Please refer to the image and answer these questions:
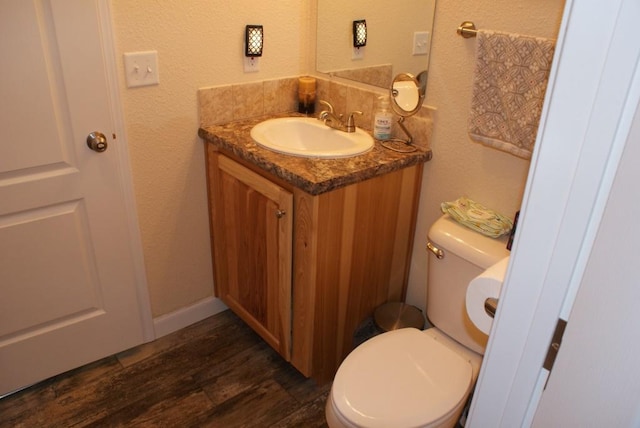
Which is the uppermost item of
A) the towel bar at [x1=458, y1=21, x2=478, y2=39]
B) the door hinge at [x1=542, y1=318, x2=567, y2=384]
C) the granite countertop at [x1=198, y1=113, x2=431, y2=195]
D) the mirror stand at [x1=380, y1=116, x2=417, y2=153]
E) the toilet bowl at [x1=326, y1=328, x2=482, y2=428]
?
the towel bar at [x1=458, y1=21, x2=478, y2=39]

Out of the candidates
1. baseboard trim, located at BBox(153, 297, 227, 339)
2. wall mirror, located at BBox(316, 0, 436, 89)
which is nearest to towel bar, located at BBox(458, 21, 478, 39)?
wall mirror, located at BBox(316, 0, 436, 89)

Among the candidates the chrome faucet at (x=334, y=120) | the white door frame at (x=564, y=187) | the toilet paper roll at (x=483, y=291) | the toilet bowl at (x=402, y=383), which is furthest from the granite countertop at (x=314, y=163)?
the white door frame at (x=564, y=187)

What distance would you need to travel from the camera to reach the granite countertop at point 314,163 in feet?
4.89

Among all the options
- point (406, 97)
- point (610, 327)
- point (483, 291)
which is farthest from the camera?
point (406, 97)

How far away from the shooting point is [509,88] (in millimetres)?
1401

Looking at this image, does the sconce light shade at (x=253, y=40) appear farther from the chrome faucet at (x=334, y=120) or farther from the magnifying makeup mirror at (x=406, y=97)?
the magnifying makeup mirror at (x=406, y=97)

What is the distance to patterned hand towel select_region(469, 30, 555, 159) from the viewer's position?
52.6 inches

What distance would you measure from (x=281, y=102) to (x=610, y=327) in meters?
1.72

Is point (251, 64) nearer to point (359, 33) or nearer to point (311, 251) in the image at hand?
point (359, 33)

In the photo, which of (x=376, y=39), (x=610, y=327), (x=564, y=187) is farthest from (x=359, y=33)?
(x=610, y=327)

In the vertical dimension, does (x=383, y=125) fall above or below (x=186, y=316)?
above

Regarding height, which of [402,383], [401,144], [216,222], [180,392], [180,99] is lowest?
[180,392]

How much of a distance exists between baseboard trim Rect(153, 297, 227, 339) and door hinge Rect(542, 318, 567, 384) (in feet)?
5.74

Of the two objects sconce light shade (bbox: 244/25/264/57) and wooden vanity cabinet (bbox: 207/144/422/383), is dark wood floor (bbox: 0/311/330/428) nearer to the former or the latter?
wooden vanity cabinet (bbox: 207/144/422/383)
